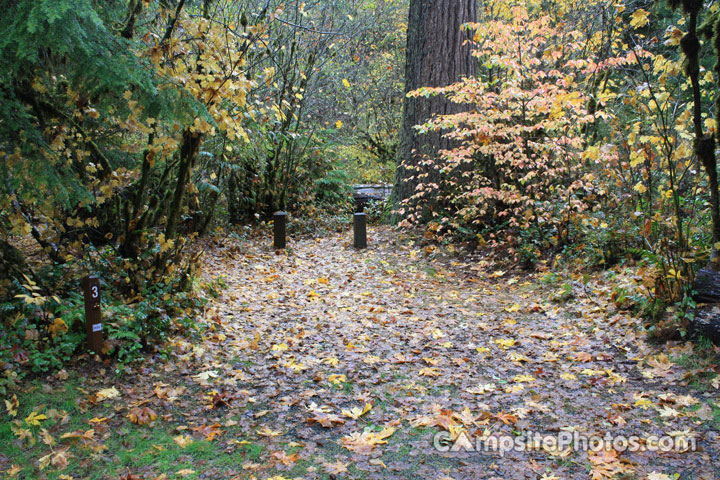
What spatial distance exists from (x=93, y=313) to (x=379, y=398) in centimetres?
253

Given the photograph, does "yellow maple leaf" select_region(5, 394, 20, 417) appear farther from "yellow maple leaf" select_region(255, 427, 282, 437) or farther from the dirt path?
"yellow maple leaf" select_region(255, 427, 282, 437)

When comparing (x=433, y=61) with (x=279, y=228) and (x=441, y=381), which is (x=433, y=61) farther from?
(x=441, y=381)

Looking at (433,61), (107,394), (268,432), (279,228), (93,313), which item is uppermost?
(433,61)

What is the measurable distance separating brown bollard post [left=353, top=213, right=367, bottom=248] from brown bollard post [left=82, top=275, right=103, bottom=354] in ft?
20.0

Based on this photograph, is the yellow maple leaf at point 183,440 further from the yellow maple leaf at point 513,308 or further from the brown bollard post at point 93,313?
the yellow maple leaf at point 513,308

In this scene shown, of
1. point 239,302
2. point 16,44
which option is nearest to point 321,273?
point 239,302

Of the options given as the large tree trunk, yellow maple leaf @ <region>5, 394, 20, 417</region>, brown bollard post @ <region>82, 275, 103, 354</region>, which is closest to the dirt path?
brown bollard post @ <region>82, 275, 103, 354</region>

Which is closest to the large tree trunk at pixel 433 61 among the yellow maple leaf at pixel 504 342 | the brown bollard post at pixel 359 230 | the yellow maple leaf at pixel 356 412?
the brown bollard post at pixel 359 230

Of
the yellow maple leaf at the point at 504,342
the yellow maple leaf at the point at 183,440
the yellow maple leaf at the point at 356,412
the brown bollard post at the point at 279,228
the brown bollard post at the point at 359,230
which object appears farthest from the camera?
the brown bollard post at the point at 279,228

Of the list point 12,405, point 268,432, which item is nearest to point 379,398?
point 268,432

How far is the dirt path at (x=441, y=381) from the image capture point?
10.8ft

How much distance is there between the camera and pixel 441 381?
457 centimetres

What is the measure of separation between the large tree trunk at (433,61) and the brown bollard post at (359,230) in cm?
119

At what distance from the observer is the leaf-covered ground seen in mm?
3230
